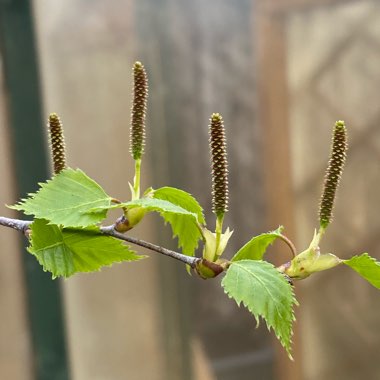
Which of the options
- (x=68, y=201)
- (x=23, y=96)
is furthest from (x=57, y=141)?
(x=23, y=96)

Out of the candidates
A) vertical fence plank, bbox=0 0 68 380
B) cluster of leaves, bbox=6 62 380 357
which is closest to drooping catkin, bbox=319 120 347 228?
cluster of leaves, bbox=6 62 380 357

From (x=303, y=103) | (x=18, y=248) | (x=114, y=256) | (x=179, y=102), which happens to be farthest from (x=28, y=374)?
(x=114, y=256)

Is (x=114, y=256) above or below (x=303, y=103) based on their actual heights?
below

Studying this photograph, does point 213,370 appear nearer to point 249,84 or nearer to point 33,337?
point 33,337

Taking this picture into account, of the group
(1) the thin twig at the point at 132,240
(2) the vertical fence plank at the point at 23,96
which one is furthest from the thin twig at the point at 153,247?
(2) the vertical fence plank at the point at 23,96

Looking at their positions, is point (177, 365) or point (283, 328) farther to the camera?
point (177, 365)

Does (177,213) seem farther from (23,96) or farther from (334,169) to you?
(23,96)

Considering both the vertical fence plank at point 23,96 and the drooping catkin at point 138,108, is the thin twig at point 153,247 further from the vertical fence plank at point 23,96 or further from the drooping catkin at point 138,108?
the vertical fence plank at point 23,96

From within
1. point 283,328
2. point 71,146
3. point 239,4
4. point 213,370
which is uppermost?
point 239,4
